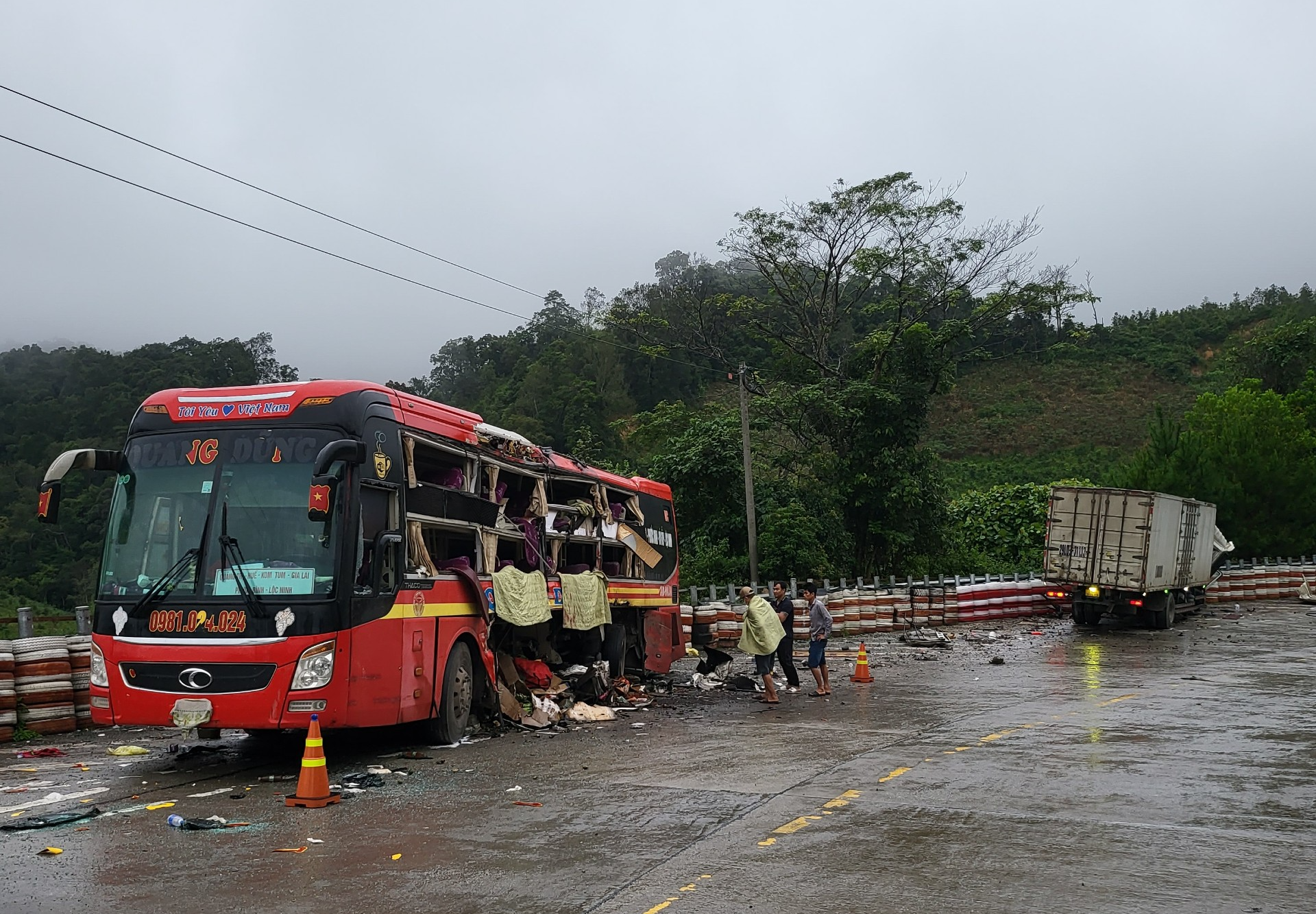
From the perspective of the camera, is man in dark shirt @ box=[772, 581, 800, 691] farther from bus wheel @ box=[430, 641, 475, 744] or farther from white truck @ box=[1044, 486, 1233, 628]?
white truck @ box=[1044, 486, 1233, 628]

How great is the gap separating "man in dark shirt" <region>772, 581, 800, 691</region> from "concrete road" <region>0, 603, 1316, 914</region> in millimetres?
2481

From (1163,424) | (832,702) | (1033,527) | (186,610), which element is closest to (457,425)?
(186,610)

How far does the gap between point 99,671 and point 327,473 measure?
2723mm

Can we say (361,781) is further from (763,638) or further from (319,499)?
(763,638)

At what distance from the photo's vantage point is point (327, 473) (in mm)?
10109

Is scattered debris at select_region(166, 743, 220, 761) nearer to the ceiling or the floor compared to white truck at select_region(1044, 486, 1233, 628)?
nearer to the floor

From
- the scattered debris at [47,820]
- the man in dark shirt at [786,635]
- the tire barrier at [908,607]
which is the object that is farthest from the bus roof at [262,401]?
the tire barrier at [908,607]

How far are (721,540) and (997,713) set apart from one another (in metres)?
22.2

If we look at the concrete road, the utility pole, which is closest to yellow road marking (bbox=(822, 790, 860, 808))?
the concrete road

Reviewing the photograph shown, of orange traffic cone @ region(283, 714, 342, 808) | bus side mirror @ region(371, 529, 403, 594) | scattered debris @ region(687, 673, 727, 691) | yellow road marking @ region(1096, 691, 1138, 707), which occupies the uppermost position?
bus side mirror @ region(371, 529, 403, 594)

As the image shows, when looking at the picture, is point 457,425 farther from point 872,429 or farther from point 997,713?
point 872,429

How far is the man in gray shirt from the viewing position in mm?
16484

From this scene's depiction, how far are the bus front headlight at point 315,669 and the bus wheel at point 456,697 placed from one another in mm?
1985

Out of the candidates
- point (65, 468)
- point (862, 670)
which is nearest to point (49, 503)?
point (65, 468)
